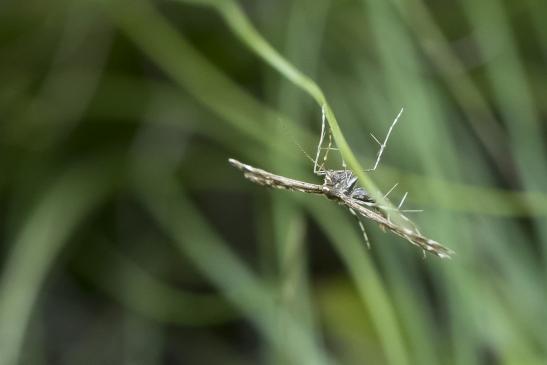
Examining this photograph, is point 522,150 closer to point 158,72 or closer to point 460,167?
point 460,167

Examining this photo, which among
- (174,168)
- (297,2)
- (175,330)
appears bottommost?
(175,330)

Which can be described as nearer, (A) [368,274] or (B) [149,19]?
(A) [368,274]

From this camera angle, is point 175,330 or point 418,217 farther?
point 175,330

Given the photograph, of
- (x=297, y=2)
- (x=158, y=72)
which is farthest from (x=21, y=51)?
(x=297, y=2)

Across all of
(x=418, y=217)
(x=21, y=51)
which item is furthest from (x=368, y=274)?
Answer: (x=21, y=51)

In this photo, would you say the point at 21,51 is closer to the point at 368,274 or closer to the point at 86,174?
the point at 86,174

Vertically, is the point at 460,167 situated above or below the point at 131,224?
above
